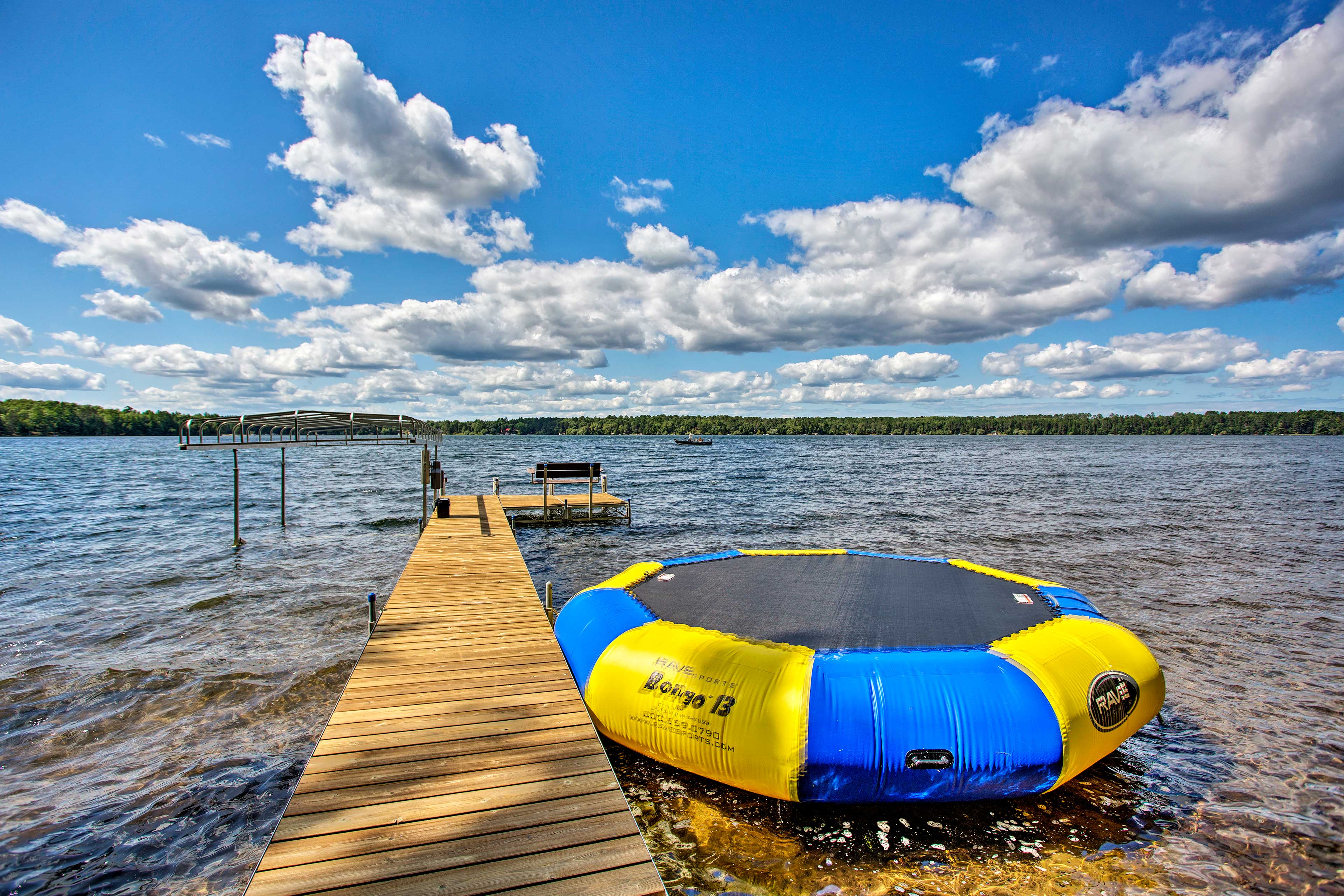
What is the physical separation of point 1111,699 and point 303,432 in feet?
47.1

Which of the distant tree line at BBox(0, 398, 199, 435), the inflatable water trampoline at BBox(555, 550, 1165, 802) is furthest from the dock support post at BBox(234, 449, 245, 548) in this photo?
the distant tree line at BBox(0, 398, 199, 435)

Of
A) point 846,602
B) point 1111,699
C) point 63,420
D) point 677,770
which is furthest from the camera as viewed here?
point 63,420

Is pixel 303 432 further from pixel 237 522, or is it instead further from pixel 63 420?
pixel 63 420

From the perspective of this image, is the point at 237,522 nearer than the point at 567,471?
Yes

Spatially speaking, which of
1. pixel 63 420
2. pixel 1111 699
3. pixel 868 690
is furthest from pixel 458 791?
pixel 63 420

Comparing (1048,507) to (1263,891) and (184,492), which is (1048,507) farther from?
(184,492)

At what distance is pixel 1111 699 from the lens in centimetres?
493

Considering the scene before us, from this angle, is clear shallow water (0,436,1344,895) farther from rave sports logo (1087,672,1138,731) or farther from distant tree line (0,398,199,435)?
distant tree line (0,398,199,435)

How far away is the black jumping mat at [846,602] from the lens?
18.4ft

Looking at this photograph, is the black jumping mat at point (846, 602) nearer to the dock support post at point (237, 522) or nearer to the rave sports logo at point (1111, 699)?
the rave sports logo at point (1111, 699)

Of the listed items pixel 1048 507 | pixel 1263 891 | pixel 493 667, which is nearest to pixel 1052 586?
pixel 1263 891

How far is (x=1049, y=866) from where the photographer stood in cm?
411

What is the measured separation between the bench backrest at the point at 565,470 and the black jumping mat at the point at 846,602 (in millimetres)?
11385

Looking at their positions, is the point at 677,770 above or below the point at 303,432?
below
